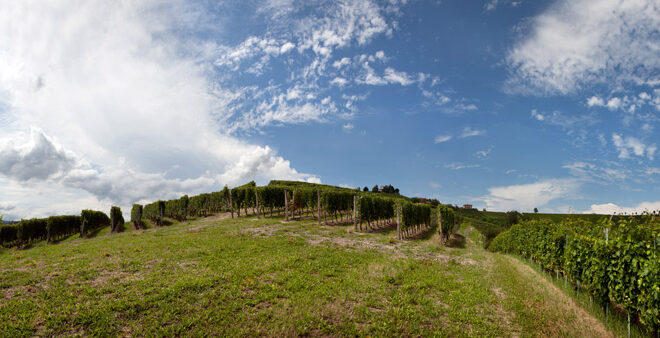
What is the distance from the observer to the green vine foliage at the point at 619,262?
708 cm

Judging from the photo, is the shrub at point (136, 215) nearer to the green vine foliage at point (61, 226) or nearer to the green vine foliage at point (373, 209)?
the green vine foliage at point (61, 226)

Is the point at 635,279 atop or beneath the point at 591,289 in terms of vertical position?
atop

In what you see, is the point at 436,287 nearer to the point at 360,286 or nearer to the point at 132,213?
the point at 360,286

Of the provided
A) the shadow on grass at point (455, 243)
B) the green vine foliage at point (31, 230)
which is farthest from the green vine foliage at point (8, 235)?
the shadow on grass at point (455, 243)

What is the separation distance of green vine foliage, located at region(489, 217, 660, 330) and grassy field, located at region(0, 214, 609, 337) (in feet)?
3.86

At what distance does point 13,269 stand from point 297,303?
1382 centimetres

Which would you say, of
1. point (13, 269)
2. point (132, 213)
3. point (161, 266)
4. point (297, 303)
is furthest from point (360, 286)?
point (132, 213)

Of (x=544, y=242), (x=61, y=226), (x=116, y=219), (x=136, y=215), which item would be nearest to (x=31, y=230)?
(x=61, y=226)

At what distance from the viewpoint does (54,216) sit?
3775cm

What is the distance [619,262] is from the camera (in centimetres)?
833

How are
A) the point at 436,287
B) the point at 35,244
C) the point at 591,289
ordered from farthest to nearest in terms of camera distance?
the point at 35,244
the point at 436,287
the point at 591,289

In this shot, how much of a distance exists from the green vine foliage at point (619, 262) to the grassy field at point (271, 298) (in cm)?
118

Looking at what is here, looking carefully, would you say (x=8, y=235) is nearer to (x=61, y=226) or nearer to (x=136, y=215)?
(x=61, y=226)

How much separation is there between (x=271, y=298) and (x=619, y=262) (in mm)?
10983
